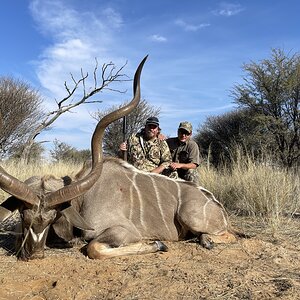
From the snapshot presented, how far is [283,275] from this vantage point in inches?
109

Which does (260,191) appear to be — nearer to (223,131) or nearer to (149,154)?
(149,154)

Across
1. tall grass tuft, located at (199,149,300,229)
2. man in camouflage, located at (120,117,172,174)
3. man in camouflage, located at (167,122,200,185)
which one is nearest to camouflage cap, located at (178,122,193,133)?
man in camouflage, located at (167,122,200,185)

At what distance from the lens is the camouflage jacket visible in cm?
515

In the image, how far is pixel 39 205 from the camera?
123 inches

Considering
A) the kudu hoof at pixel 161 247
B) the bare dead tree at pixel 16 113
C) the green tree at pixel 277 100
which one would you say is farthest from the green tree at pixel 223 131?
the kudu hoof at pixel 161 247

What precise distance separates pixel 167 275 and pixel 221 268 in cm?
43

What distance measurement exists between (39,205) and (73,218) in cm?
32

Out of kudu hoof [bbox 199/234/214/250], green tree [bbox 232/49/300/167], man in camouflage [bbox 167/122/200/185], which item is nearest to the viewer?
kudu hoof [bbox 199/234/214/250]

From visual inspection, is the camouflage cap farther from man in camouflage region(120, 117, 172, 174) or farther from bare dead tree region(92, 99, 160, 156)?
bare dead tree region(92, 99, 160, 156)

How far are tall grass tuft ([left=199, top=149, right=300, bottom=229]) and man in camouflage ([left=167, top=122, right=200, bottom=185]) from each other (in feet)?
2.45

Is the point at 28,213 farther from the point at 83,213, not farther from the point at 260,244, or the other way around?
the point at 260,244

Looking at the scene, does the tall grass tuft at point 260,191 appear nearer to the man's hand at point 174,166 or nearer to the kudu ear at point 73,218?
the man's hand at point 174,166

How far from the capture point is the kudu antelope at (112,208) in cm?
313

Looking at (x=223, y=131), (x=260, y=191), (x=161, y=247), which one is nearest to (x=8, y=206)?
(x=161, y=247)
